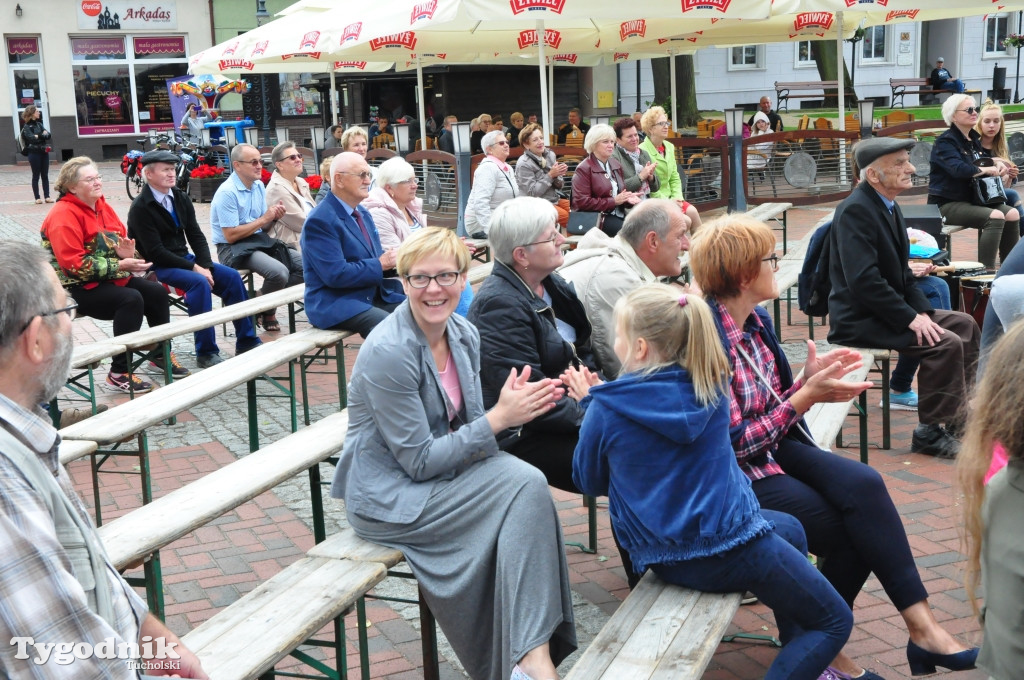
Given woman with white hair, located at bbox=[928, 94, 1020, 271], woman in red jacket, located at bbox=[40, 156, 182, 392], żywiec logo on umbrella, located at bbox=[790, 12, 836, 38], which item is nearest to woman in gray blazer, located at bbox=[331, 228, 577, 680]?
woman in red jacket, located at bbox=[40, 156, 182, 392]

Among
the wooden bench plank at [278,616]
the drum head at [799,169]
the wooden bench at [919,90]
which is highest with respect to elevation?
Answer: the wooden bench at [919,90]

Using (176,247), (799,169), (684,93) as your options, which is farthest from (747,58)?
(176,247)

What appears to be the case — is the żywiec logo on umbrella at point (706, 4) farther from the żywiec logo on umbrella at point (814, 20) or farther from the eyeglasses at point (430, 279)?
the eyeglasses at point (430, 279)

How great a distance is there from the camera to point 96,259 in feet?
23.5

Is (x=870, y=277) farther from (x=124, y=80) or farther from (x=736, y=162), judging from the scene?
(x=124, y=80)

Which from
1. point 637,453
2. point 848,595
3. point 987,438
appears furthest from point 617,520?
point 987,438

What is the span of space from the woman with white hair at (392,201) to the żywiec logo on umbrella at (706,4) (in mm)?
4779

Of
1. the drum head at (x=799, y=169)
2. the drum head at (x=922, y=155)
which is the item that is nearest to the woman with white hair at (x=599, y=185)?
the drum head at (x=799, y=169)

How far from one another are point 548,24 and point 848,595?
537 inches

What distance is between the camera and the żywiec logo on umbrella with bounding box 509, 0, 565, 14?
1056cm

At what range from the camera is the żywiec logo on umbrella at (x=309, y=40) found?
13.5m

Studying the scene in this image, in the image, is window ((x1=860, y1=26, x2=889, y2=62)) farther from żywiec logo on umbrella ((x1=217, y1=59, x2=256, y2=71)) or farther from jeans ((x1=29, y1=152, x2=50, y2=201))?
jeans ((x1=29, y1=152, x2=50, y2=201))

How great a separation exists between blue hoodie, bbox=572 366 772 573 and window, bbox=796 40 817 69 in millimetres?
35488

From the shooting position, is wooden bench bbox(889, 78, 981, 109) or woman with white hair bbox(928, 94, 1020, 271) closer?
woman with white hair bbox(928, 94, 1020, 271)
